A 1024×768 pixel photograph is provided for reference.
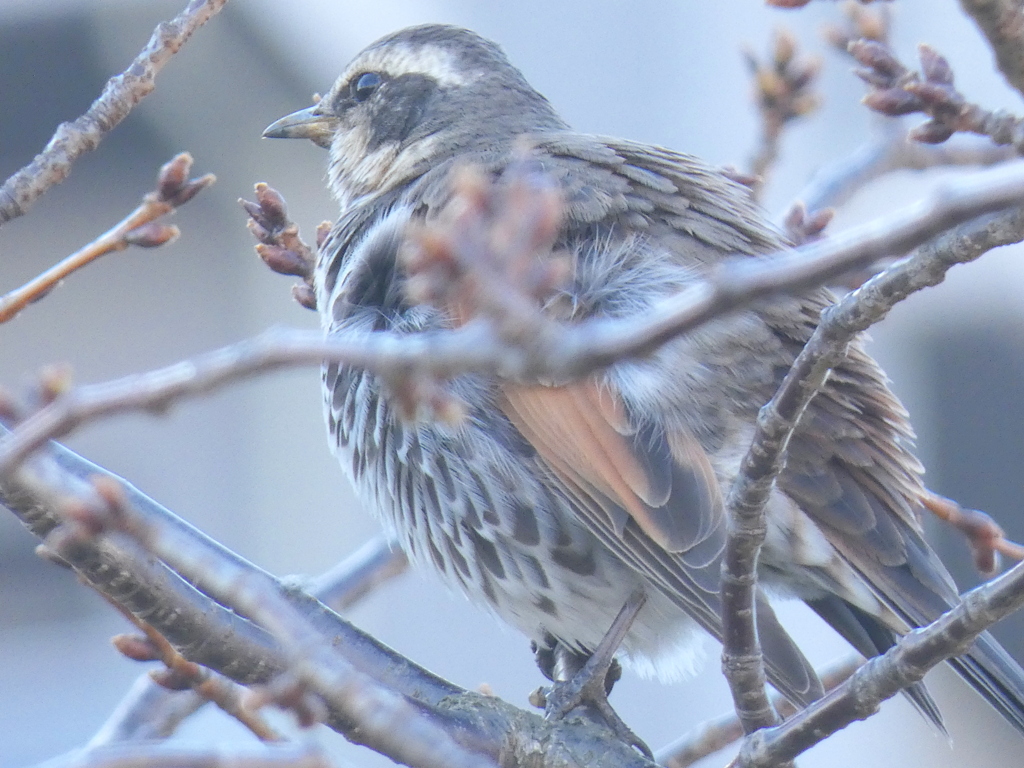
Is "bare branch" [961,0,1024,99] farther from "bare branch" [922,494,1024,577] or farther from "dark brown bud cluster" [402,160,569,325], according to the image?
"bare branch" [922,494,1024,577]

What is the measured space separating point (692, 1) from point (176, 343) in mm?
3605

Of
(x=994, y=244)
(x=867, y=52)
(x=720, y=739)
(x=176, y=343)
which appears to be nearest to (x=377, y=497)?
(x=720, y=739)

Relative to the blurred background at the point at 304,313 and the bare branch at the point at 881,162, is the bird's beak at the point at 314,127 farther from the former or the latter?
the blurred background at the point at 304,313

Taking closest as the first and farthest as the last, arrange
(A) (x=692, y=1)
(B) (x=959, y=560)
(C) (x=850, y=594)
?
(C) (x=850, y=594) → (B) (x=959, y=560) → (A) (x=692, y=1)

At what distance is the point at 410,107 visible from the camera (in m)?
4.47

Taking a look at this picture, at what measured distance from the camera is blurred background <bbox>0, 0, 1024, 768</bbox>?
787 cm

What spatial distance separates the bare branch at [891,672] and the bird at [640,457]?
0.48m

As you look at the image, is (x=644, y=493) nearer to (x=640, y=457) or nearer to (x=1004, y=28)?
(x=640, y=457)

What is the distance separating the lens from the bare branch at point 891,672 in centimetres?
205

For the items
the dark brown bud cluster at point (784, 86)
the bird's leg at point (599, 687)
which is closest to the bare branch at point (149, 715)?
the bird's leg at point (599, 687)

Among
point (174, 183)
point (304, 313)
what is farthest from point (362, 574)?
point (304, 313)

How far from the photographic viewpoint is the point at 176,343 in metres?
8.55

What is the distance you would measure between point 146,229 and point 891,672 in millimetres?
1481

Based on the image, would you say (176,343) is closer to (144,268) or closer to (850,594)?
(144,268)
